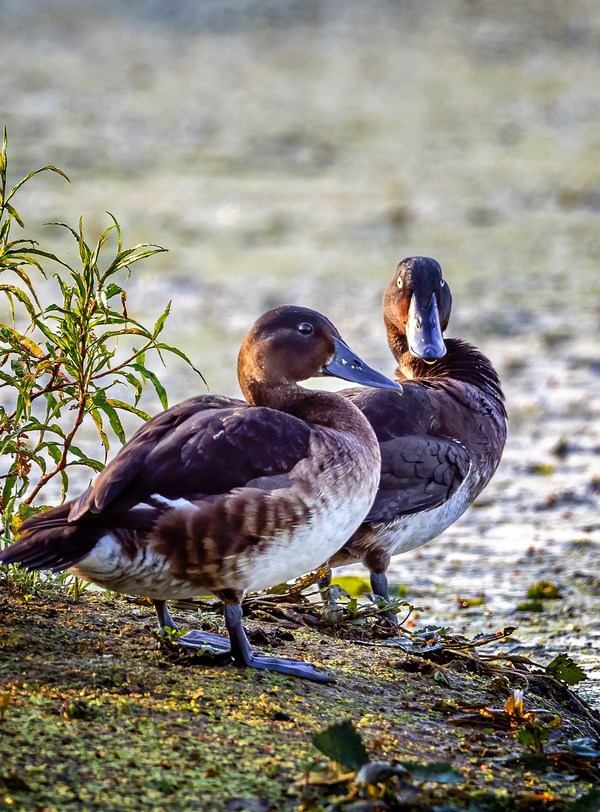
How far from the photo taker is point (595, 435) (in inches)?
343

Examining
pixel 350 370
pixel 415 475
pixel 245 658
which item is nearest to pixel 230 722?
pixel 245 658

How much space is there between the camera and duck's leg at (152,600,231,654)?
3936 mm

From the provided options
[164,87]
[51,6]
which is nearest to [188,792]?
[164,87]

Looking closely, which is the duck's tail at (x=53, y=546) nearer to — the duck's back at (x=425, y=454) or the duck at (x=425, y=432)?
the duck at (x=425, y=432)

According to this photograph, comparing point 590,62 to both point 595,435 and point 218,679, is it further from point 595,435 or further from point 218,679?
point 218,679

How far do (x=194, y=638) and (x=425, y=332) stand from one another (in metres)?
2.18

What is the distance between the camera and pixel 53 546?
3607 mm

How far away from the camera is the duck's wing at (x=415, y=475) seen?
5.18 m

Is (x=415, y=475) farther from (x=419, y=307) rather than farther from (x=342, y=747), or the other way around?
(x=342, y=747)

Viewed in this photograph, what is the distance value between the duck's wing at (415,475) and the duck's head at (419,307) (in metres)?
0.51

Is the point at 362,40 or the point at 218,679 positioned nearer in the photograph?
the point at 218,679

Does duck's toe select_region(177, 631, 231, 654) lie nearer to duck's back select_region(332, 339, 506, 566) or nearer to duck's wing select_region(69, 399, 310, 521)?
duck's wing select_region(69, 399, 310, 521)

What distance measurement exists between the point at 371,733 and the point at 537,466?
4832 mm

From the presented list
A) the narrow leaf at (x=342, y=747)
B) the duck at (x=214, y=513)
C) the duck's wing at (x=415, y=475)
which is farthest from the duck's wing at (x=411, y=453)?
the narrow leaf at (x=342, y=747)
